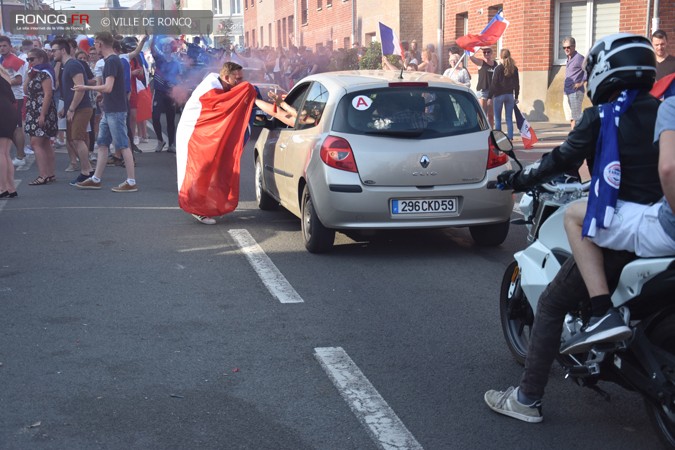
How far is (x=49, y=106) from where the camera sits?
13336 mm

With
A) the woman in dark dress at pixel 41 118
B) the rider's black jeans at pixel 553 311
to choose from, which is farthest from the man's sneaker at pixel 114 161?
the rider's black jeans at pixel 553 311

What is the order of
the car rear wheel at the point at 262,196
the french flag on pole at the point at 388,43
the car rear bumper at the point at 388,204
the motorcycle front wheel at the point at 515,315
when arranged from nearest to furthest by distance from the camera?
the motorcycle front wheel at the point at 515,315
the car rear bumper at the point at 388,204
the car rear wheel at the point at 262,196
the french flag on pole at the point at 388,43

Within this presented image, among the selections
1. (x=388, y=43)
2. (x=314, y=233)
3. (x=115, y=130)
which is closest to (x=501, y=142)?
(x=314, y=233)

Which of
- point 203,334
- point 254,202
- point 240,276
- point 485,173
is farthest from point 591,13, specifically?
point 203,334

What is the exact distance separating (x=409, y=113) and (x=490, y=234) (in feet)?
4.41

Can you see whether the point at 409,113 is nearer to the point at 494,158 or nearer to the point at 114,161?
the point at 494,158

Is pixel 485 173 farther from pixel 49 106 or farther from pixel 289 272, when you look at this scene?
pixel 49 106

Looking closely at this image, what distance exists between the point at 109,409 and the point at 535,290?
7.09 ft

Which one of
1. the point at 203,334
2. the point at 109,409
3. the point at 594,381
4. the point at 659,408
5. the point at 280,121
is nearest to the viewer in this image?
the point at 659,408

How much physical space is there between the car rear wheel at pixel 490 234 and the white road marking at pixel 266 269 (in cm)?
194

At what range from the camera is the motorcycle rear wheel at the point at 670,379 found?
384cm

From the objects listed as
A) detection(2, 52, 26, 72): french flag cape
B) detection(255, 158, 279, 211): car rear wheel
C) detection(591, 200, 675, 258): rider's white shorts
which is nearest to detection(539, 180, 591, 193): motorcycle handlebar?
detection(591, 200, 675, 258): rider's white shorts

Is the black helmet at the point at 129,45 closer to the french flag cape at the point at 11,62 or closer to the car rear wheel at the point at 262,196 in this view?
the french flag cape at the point at 11,62

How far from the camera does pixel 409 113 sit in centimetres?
844
